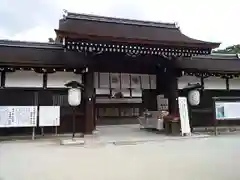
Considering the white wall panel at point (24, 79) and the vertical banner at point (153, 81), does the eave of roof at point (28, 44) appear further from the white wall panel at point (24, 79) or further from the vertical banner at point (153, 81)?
the vertical banner at point (153, 81)

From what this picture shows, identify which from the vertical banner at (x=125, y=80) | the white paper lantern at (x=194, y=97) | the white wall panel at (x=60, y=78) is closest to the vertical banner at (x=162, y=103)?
the white paper lantern at (x=194, y=97)

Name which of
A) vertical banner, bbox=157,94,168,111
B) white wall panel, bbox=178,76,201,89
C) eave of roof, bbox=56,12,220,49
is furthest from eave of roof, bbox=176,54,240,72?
vertical banner, bbox=157,94,168,111

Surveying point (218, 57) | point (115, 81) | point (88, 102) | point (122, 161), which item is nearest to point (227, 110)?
point (218, 57)

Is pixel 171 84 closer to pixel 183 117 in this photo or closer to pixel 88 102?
pixel 183 117

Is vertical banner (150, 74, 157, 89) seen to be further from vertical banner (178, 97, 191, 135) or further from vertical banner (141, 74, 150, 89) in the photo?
vertical banner (178, 97, 191, 135)

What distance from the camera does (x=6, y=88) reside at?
345 inches

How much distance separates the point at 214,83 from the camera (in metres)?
11.1

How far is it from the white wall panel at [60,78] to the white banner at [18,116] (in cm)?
122

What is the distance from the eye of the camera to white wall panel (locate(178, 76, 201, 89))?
34.9 feet

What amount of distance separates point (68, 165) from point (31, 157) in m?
1.22

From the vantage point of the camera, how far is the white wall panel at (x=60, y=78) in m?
9.20

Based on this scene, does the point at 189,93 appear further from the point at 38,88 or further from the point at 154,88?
the point at 38,88

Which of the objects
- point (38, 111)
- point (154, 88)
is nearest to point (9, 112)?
point (38, 111)

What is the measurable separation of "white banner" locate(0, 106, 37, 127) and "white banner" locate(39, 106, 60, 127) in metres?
0.19
